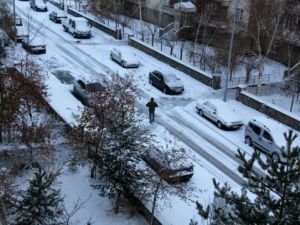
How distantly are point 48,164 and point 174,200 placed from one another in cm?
593

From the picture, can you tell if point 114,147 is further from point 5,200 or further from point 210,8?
point 210,8

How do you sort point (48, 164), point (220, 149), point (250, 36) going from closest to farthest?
point (48, 164), point (220, 149), point (250, 36)

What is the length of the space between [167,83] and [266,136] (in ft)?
31.5

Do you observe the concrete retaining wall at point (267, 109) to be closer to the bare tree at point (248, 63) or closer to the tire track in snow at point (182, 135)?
the bare tree at point (248, 63)

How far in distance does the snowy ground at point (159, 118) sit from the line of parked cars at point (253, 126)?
0.45 metres

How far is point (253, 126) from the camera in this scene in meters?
24.9

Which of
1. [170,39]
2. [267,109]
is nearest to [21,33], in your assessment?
[170,39]

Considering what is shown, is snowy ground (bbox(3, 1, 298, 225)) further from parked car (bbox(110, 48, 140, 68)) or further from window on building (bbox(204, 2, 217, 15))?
window on building (bbox(204, 2, 217, 15))

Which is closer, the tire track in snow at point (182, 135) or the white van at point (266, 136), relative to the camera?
the tire track in snow at point (182, 135)

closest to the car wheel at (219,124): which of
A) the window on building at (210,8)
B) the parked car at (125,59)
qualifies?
the parked car at (125,59)

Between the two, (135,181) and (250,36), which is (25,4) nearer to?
(250,36)

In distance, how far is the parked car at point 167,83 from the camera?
31.6 m

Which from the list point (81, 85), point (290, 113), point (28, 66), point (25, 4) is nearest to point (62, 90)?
point (81, 85)

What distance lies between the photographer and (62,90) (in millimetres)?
31016
